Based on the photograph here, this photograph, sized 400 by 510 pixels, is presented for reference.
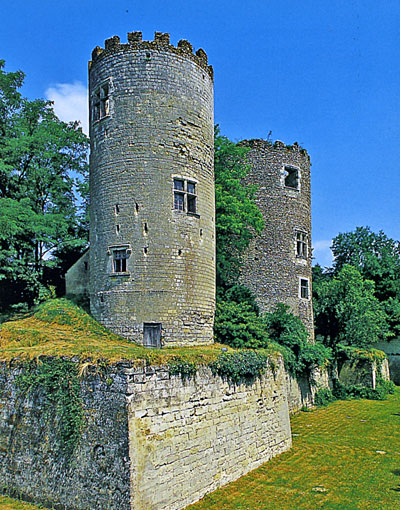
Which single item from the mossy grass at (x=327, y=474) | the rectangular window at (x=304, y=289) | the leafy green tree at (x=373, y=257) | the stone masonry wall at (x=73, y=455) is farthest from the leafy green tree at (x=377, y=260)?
the stone masonry wall at (x=73, y=455)

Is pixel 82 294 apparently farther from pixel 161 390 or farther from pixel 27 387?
pixel 161 390

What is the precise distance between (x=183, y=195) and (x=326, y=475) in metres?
10.7

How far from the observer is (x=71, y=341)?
15008 millimetres

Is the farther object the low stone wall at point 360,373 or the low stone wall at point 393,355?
the low stone wall at point 393,355

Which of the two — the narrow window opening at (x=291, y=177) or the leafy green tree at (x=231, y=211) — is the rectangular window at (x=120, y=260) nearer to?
the leafy green tree at (x=231, y=211)

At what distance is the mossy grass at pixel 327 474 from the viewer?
36.4 ft

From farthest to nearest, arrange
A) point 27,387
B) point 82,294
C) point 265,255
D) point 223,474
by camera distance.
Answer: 1. point 265,255
2. point 82,294
3. point 223,474
4. point 27,387

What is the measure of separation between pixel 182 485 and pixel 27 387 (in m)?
4.23

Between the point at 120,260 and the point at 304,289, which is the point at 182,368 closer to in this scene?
the point at 120,260

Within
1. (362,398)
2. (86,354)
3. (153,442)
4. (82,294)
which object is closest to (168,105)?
(82,294)

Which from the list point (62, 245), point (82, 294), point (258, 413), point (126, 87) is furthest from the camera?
point (62, 245)

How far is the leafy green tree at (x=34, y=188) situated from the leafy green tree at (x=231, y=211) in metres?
6.99

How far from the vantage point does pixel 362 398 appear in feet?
94.9

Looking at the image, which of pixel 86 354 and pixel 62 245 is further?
pixel 62 245
